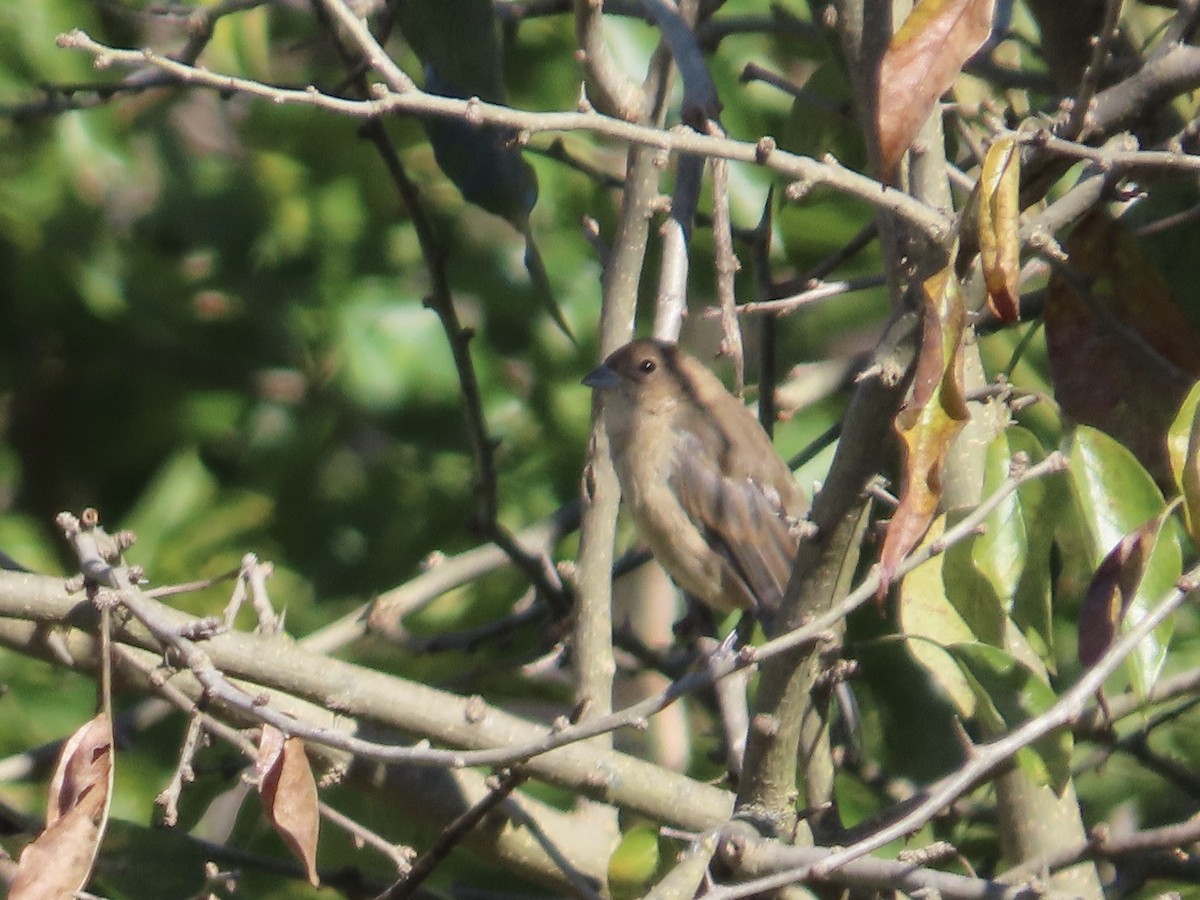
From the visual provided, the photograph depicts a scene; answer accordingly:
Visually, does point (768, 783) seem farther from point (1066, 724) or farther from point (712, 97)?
point (712, 97)

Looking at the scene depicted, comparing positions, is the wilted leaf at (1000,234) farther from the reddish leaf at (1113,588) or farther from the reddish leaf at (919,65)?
the reddish leaf at (1113,588)

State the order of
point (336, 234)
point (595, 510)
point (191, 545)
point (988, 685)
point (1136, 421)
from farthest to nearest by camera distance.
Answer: point (336, 234)
point (191, 545)
point (595, 510)
point (1136, 421)
point (988, 685)

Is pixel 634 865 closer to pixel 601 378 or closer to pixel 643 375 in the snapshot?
pixel 601 378

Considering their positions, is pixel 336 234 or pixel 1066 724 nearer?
pixel 1066 724

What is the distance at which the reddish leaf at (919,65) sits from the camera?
2.18 metres

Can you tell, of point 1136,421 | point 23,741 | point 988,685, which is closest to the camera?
point 988,685

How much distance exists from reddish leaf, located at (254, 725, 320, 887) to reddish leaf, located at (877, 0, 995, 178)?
1.21 metres

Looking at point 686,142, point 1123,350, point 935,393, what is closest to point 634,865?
point 1123,350

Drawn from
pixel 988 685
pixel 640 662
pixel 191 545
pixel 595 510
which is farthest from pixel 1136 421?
pixel 191 545

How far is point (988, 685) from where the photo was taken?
8.02 ft

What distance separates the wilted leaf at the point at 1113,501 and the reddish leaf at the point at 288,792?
1.17 metres

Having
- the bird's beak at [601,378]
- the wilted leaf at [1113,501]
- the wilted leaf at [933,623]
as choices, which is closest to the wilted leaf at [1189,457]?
the wilted leaf at [1113,501]

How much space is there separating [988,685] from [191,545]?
2760 mm

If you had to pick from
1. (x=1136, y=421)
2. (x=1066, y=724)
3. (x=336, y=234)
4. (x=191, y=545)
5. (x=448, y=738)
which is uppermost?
(x=336, y=234)
